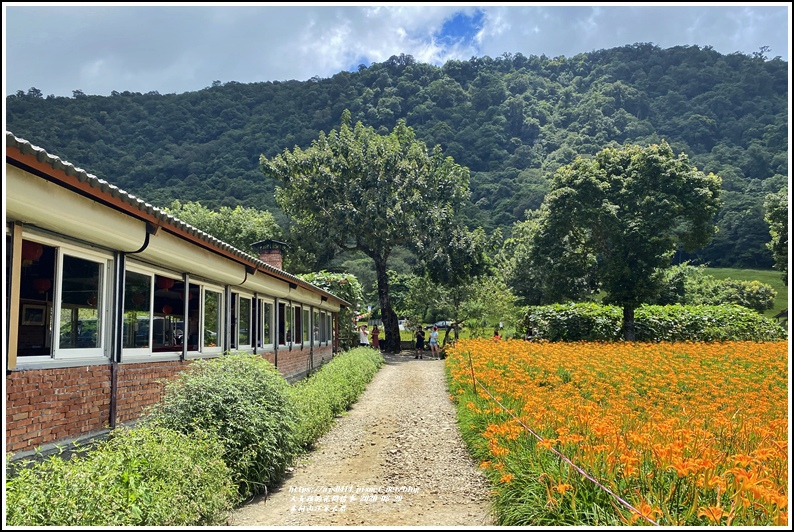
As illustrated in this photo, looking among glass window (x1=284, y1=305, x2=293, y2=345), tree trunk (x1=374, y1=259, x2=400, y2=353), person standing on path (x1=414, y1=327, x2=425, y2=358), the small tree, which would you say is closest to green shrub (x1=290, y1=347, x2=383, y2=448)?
glass window (x1=284, y1=305, x2=293, y2=345)

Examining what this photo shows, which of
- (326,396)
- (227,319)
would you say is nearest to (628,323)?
(326,396)

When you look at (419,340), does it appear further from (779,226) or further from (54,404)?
(54,404)

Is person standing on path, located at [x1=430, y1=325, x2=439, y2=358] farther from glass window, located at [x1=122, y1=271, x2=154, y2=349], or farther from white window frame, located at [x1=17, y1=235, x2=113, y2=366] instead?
white window frame, located at [x1=17, y1=235, x2=113, y2=366]

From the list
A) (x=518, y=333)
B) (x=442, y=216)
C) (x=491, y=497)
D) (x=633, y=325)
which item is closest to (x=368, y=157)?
(x=442, y=216)

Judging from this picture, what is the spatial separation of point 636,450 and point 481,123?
283 ft

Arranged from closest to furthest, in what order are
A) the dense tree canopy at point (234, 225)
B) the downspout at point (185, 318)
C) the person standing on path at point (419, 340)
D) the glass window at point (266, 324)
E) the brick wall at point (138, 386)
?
the brick wall at point (138, 386), the downspout at point (185, 318), the glass window at point (266, 324), the person standing on path at point (419, 340), the dense tree canopy at point (234, 225)

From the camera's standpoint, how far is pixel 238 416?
7359 millimetres

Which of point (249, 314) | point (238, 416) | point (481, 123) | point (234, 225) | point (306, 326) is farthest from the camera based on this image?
point (481, 123)

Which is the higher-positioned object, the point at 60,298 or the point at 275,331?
the point at 60,298

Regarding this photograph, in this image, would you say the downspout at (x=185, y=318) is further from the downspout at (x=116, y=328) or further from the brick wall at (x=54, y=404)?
the brick wall at (x=54, y=404)

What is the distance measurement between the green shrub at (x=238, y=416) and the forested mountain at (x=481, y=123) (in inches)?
1726

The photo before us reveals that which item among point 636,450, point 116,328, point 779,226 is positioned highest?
point 779,226

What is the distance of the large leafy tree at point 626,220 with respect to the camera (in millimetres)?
29625

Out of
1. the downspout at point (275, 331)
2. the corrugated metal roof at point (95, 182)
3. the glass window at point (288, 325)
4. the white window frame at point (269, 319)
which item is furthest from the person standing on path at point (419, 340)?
the corrugated metal roof at point (95, 182)
